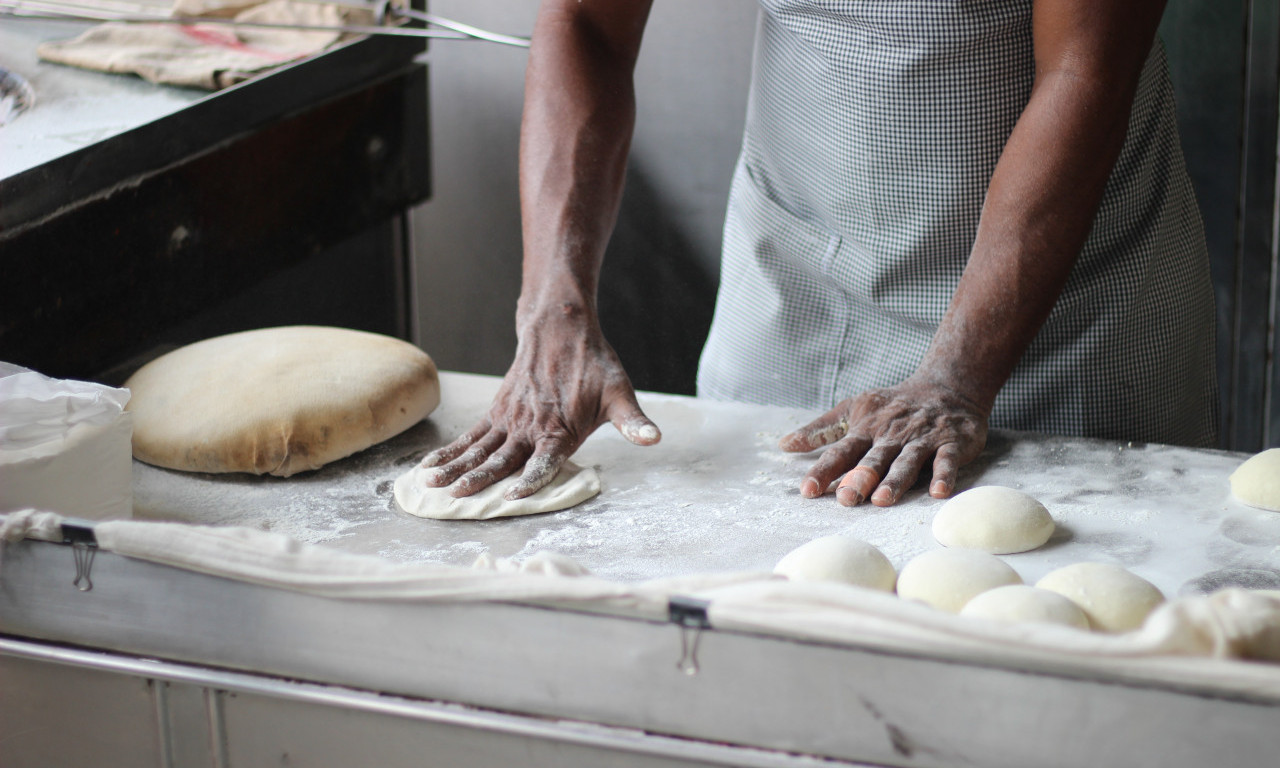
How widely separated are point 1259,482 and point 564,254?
936 millimetres

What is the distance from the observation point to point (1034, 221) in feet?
4.19

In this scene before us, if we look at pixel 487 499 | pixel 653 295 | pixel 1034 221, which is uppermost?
pixel 1034 221

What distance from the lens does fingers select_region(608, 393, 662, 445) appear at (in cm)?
126

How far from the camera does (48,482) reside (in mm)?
973

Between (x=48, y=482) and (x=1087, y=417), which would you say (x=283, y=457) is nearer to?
(x=48, y=482)

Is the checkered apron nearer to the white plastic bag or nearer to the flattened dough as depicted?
the flattened dough

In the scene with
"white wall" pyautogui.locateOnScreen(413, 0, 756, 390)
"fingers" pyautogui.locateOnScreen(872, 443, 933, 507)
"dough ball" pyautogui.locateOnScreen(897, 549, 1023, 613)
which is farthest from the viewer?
"white wall" pyautogui.locateOnScreen(413, 0, 756, 390)

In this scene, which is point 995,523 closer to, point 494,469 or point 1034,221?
point 1034,221

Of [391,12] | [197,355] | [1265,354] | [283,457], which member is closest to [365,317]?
[391,12]

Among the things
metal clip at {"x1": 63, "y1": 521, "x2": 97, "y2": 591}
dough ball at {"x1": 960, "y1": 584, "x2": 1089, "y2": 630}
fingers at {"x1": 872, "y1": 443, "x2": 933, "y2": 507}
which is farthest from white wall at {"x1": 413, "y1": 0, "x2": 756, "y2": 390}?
metal clip at {"x1": 63, "y1": 521, "x2": 97, "y2": 591}

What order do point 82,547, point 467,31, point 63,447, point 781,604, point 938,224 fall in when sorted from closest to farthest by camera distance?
point 781,604, point 82,547, point 63,447, point 938,224, point 467,31

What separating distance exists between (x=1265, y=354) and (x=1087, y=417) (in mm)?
1251

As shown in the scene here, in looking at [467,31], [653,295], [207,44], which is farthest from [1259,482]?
[207,44]

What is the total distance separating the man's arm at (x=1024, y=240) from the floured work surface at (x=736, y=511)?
0.22 ft
